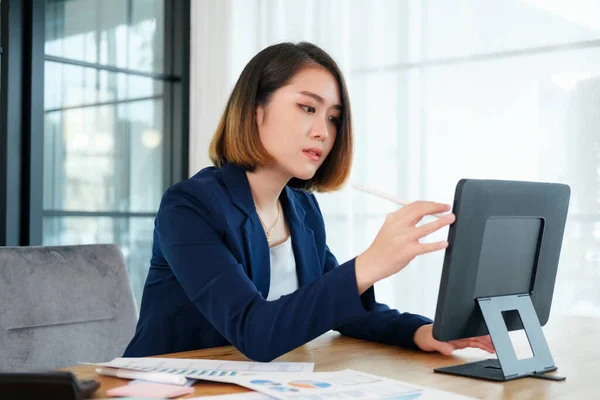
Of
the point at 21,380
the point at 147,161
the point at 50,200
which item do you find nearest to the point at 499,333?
the point at 21,380

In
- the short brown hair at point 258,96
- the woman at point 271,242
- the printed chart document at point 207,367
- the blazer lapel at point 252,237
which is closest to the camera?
the printed chart document at point 207,367

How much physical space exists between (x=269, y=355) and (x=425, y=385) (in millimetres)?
259

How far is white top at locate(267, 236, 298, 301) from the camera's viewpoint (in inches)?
63.9

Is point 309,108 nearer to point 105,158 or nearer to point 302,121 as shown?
point 302,121

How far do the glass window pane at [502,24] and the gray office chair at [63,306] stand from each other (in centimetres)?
196

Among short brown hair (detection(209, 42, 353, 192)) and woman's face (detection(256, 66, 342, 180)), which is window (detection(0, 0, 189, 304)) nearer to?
short brown hair (detection(209, 42, 353, 192))

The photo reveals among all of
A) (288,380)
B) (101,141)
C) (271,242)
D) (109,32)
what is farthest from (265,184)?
(109,32)

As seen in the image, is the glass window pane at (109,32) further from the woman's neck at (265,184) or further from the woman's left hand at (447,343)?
the woman's left hand at (447,343)

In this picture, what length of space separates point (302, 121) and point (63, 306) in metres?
0.64

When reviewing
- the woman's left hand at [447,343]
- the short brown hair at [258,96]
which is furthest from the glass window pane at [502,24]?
the woman's left hand at [447,343]

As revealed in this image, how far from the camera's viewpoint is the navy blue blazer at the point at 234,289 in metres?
1.17

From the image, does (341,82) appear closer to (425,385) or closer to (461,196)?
(461,196)

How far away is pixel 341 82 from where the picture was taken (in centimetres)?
164

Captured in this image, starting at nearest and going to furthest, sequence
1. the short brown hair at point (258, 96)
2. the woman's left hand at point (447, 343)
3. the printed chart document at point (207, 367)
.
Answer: the printed chart document at point (207, 367) → the woman's left hand at point (447, 343) → the short brown hair at point (258, 96)
